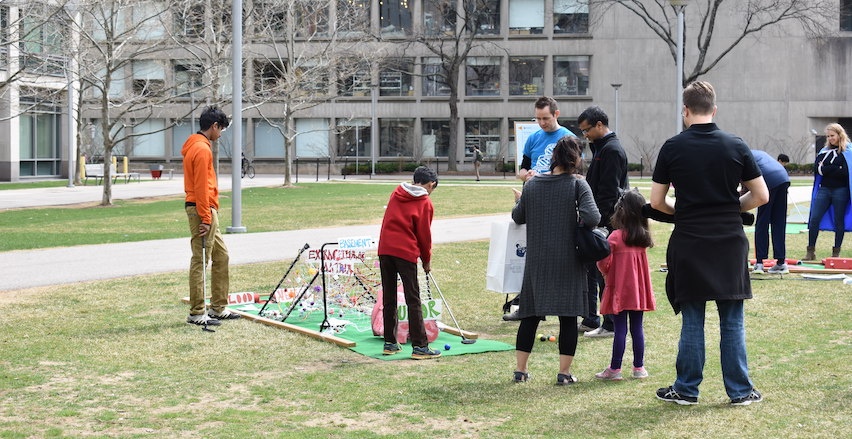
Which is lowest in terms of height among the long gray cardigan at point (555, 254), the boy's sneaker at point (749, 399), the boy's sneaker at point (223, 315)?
the boy's sneaker at point (749, 399)

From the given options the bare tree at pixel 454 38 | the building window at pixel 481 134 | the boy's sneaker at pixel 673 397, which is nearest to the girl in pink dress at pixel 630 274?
the boy's sneaker at pixel 673 397

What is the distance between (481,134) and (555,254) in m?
59.7

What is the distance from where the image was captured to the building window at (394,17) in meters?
66.9

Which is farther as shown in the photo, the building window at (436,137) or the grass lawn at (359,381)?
the building window at (436,137)

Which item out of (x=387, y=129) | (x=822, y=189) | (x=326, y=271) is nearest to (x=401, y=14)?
(x=387, y=129)

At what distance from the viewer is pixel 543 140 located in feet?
32.8

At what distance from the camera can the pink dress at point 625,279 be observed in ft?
26.3

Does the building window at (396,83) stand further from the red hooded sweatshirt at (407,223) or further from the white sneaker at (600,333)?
the red hooded sweatshirt at (407,223)

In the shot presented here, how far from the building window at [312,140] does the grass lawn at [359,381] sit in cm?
5584

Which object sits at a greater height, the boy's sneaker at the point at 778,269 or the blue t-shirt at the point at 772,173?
the blue t-shirt at the point at 772,173

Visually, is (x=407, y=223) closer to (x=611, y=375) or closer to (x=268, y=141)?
(x=611, y=375)

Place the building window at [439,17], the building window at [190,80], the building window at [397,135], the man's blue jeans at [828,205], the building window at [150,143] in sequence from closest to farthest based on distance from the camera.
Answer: the man's blue jeans at [828,205]
the building window at [190,80]
the building window at [439,17]
the building window at [397,135]
the building window at [150,143]

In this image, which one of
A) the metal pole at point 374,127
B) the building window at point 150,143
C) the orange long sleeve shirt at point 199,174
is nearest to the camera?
the orange long sleeve shirt at point 199,174

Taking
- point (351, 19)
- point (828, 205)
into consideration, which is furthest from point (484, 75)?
point (828, 205)
